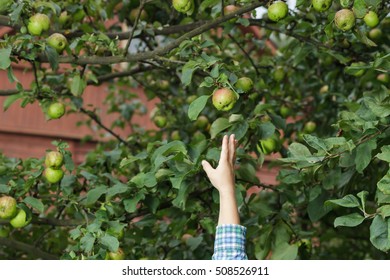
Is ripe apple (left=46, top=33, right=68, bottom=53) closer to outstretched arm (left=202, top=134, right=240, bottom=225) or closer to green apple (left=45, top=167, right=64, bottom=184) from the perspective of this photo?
green apple (left=45, top=167, right=64, bottom=184)

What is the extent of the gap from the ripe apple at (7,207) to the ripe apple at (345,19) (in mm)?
1343

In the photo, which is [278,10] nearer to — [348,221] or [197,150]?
[197,150]

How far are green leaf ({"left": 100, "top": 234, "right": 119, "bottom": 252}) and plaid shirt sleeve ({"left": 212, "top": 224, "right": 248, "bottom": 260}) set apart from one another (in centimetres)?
49

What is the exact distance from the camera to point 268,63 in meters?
4.14

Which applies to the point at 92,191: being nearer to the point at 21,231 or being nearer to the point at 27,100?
the point at 27,100

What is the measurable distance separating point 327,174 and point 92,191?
0.91m

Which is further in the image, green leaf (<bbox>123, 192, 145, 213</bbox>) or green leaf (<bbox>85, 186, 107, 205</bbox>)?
green leaf (<bbox>85, 186, 107, 205</bbox>)

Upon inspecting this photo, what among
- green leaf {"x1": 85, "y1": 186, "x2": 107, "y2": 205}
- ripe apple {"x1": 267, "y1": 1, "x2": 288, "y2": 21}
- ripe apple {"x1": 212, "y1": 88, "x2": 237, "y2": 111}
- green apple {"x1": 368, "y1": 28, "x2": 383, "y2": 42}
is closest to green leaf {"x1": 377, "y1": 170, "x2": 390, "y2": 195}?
ripe apple {"x1": 212, "y1": 88, "x2": 237, "y2": 111}

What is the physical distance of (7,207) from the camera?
107 inches

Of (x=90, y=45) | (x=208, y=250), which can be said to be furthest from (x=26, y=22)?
(x=208, y=250)

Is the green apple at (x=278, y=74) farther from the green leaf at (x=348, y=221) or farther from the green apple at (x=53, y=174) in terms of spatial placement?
the green leaf at (x=348, y=221)

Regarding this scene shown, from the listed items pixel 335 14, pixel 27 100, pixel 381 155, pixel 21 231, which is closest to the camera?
pixel 381 155

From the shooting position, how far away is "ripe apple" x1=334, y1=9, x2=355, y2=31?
104 inches

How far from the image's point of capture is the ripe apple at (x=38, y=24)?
2.86 metres
